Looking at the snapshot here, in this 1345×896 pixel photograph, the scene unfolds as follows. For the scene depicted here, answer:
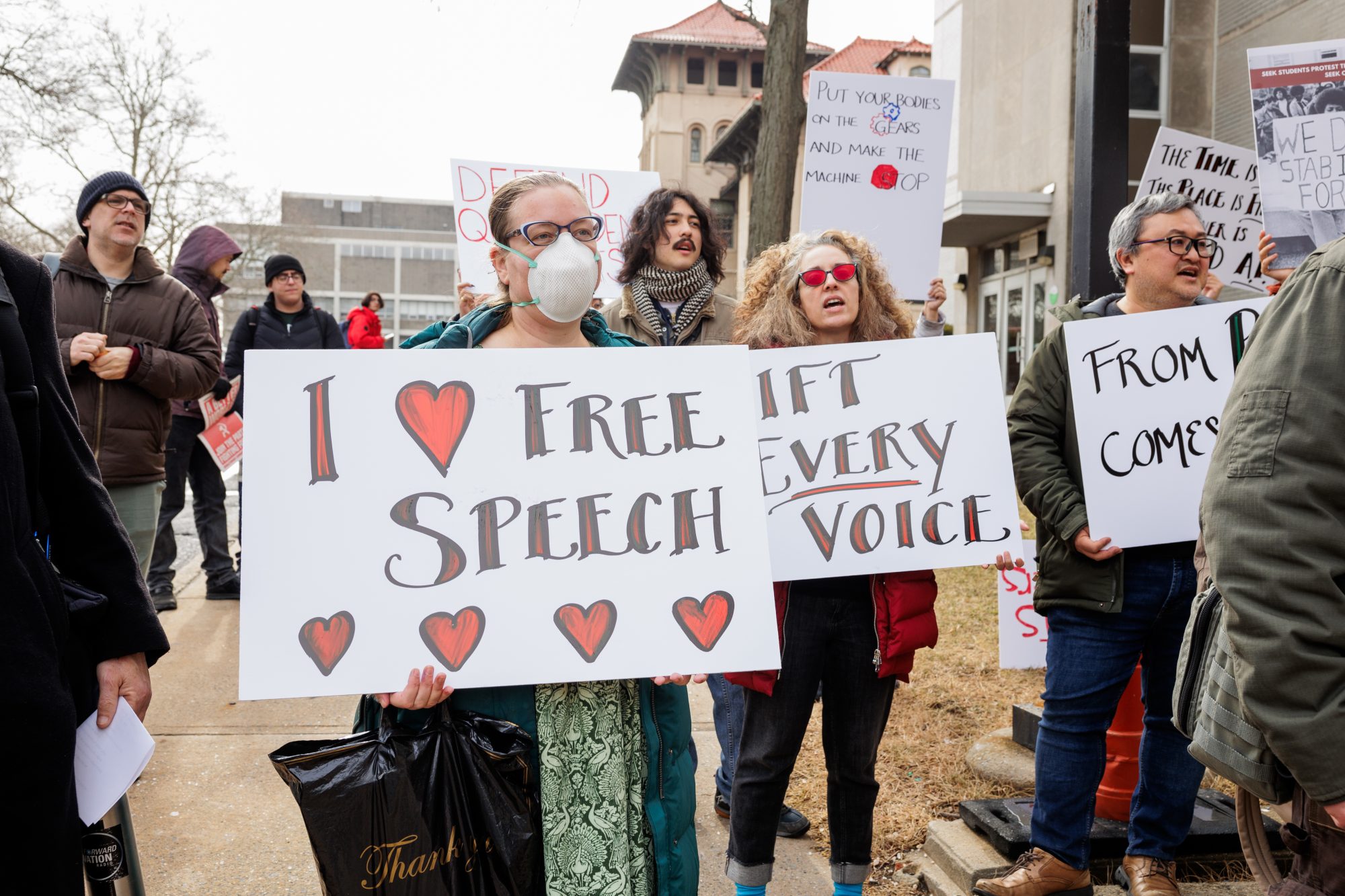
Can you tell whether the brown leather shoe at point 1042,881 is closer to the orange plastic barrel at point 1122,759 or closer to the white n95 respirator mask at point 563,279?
the orange plastic barrel at point 1122,759

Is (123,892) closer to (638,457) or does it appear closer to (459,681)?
(459,681)

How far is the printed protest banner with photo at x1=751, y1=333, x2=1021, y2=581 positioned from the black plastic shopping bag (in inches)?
38.8

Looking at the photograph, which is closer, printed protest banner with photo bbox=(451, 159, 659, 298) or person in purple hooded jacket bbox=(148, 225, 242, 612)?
printed protest banner with photo bbox=(451, 159, 659, 298)

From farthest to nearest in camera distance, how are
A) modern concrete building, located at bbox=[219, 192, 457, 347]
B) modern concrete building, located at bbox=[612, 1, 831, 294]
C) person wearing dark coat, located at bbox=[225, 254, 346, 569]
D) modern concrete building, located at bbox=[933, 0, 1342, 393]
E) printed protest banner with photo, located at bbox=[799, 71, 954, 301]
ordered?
modern concrete building, located at bbox=[219, 192, 457, 347] < modern concrete building, located at bbox=[612, 1, 831, 294] < modern concrete building, located at bbox=[933, 0, 1342, 393] < person wearing dark coat, located at bbox=[225, 254, 346, 569] < printed protest banner with photo, located at bbox=[799, 71, 954, 301]

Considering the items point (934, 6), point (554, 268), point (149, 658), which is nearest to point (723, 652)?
point (554, 268)

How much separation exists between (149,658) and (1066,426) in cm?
234

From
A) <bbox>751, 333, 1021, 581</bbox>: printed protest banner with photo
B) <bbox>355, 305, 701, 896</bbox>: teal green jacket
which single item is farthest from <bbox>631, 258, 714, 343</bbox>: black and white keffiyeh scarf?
<bbox>355, 305, 701, 896</bbox>: teal green jacket

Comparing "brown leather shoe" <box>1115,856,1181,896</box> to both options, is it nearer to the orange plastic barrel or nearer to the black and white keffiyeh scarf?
the orange plastic barrel

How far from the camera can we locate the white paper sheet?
5.58 feet

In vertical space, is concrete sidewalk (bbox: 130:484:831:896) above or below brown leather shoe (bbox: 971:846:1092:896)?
below

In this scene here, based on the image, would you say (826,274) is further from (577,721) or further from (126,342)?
(126,342)

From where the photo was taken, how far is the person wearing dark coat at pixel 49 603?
1552mm

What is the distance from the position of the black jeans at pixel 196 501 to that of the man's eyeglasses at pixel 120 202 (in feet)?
7.63

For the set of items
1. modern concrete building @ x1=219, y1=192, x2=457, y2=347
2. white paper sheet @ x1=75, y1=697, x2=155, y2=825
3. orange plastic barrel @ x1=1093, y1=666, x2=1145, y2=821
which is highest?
modern concrete building @ x1=219, y1=192, x2=457, y2=347
